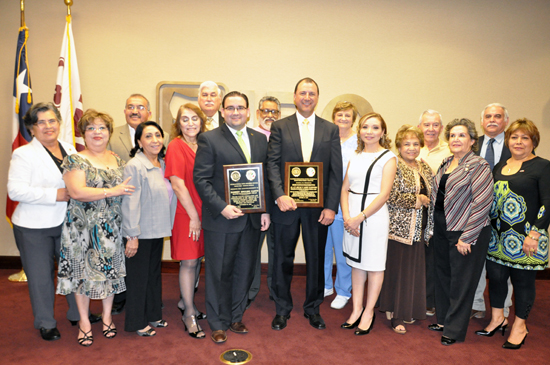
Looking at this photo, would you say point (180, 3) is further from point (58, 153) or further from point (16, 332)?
point (16, 332)

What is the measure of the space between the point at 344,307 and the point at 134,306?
2.00 meters

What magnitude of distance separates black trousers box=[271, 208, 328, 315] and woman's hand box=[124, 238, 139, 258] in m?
1.11

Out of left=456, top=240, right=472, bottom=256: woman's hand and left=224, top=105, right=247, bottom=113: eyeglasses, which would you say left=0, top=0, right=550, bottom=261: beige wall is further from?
left=456, top=240, right=472, bottom=256: woman's hand

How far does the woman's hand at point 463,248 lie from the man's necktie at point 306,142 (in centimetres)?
136

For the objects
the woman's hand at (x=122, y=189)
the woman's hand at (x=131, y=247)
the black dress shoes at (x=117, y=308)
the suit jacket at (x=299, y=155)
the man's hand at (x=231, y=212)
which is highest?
the suit jacket at (x=299, y=155)

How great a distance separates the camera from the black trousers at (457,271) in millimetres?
2853

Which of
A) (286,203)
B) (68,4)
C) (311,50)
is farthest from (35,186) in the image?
(311,50)

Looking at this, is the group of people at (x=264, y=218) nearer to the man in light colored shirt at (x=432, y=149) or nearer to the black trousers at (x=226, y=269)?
the black trousers at (x=226, y=269)

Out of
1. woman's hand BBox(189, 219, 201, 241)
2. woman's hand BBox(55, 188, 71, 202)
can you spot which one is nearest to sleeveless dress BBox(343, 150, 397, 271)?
woman's hand BBox(189, 219, 201, 241)

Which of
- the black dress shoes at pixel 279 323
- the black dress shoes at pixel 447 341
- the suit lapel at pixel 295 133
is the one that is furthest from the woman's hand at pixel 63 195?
the black dress shoes at pixel 447 341

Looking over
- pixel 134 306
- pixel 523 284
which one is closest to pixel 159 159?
pixel 134 306

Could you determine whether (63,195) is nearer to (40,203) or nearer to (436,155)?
(40,203)

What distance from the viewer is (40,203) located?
2.69 meters

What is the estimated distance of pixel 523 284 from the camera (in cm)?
284
